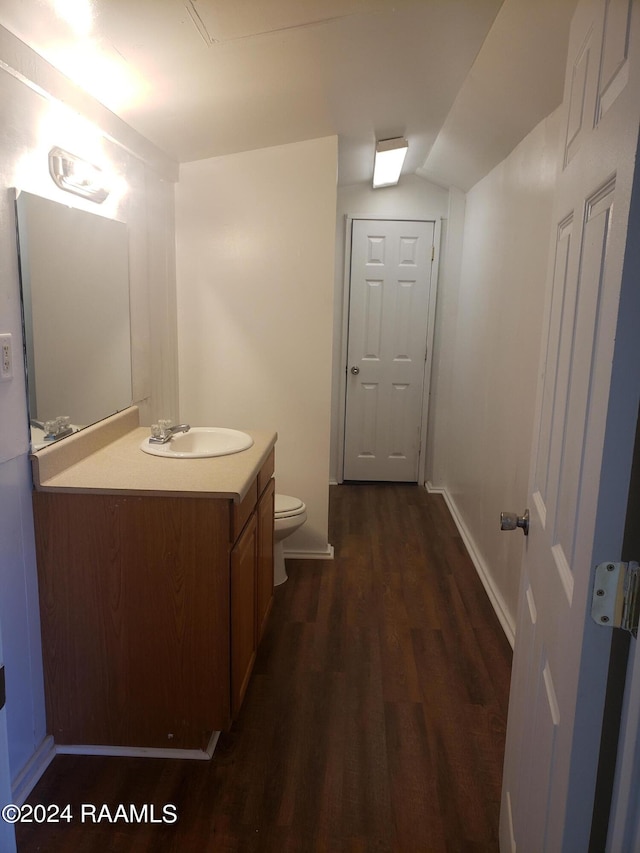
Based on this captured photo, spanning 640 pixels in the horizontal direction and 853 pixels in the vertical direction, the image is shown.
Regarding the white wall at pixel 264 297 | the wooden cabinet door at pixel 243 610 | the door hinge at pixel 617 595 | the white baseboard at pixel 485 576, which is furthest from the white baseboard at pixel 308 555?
the door hinge at pixel 617 595

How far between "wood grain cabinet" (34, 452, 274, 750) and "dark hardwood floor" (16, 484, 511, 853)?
15cm

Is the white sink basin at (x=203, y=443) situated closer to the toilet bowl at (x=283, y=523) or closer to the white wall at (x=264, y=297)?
the toilet bowl at (x=283, y=523)

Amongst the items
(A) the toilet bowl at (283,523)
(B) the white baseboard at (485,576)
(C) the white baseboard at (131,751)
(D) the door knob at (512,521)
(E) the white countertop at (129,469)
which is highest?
(D) the door knob at (512,521)

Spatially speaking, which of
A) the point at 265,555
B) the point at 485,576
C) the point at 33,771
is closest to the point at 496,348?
the point at 485,576

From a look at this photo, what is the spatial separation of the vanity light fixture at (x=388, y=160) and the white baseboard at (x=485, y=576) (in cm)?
221

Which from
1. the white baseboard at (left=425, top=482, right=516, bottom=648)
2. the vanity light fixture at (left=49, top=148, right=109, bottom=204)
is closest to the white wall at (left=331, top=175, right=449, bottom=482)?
the white baseboard at (left=425, top=482, right=516, bottom=648)

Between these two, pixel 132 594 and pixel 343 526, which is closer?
pixel 132 594

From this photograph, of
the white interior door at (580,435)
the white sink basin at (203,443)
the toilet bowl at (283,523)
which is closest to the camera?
the white interior door at (580,435)

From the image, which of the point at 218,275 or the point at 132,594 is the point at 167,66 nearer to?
the point at 218,275

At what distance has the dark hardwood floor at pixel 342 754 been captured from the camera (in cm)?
163

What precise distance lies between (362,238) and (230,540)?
10.5 ft

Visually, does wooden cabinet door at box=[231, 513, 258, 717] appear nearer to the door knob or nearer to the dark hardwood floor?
the dark hardwood floor

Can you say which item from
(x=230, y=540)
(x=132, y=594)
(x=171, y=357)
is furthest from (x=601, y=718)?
(x=171, y=357)

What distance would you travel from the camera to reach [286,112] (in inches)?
97.0
